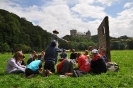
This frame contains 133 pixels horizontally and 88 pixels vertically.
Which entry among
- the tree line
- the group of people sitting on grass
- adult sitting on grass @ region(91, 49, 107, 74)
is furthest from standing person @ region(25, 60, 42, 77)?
the tree line

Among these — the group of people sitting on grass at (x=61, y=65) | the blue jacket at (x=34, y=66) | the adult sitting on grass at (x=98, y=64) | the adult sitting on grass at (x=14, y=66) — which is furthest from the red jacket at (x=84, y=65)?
the adult sitting on grass at (x=14, y=66)

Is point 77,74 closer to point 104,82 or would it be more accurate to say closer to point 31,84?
point 104,82

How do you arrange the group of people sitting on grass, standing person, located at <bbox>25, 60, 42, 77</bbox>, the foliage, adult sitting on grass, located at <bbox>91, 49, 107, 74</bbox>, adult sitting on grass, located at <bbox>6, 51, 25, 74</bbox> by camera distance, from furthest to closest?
the foliage < adult sitting on grass, located at <bbox>6, 51, 25, 74</bbox> < adult sitting on grass, located at <bbox>91, 49, 107, 74</bbox> < the group of people sitting on grass < standing person, located at <bbox>25, 60, 42, 77</bbox>

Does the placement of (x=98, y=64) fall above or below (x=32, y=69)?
above

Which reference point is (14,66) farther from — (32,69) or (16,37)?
(16,37)

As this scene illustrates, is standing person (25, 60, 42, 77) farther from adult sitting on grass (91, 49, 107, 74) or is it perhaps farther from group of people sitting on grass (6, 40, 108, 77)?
adult sitting on grass (91, 49, 107, 74)

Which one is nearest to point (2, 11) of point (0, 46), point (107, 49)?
point (0, 46)

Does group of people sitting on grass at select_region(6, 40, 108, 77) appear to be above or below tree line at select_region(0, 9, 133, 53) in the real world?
below

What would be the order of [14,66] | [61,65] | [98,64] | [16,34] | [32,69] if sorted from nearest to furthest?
[32,69] < [98,64] < [14,66] < [61,65] < [16,34]

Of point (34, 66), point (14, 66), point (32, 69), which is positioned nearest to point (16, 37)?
point (14, 66)

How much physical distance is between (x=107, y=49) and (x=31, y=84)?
7.80 meters

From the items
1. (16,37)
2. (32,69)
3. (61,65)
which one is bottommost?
(32,69)

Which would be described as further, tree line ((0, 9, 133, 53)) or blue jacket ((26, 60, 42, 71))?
tree line ((0, 9, 133, 53))

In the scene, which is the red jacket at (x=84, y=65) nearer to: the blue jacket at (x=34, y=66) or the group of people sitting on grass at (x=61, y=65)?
the group of people sitting on grass at (x=61, y=65)
